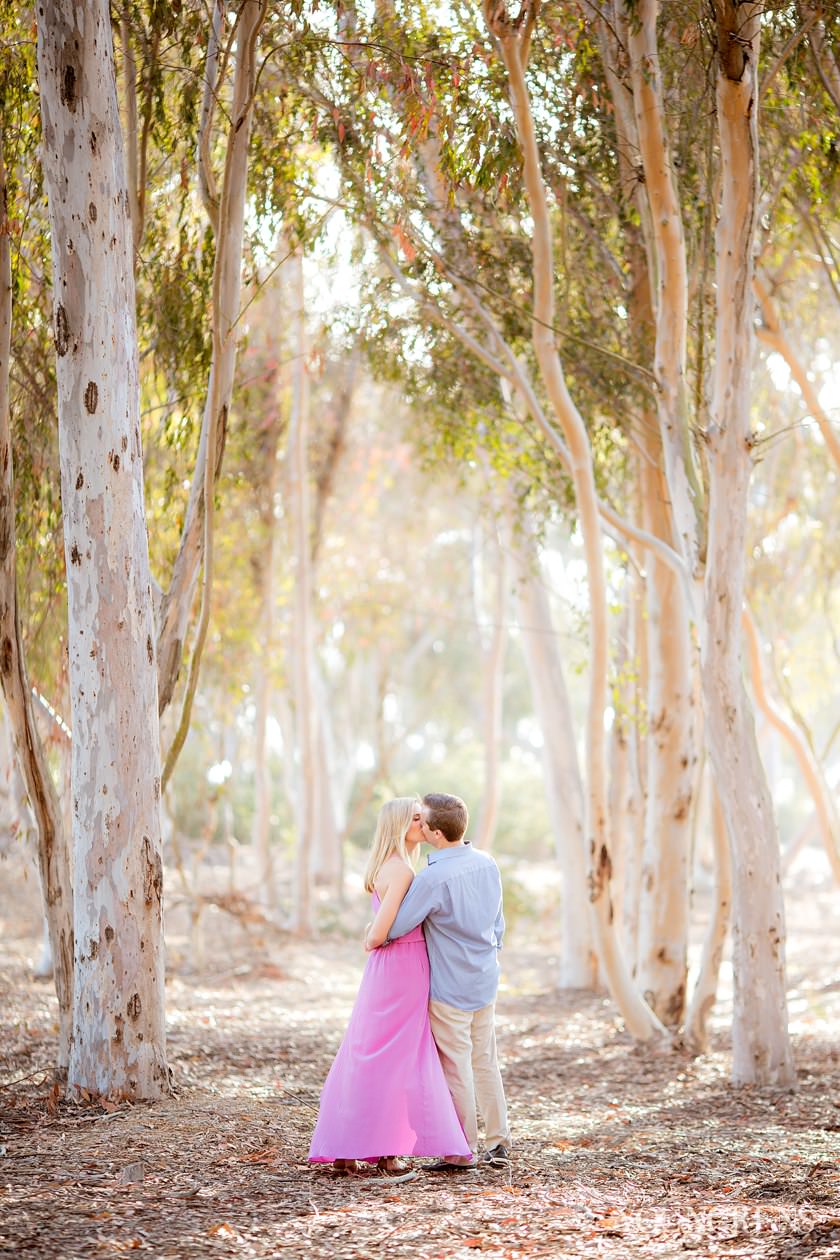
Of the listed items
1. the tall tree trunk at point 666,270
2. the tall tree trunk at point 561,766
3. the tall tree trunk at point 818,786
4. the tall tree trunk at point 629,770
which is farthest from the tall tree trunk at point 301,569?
the tall tree trunk at point 666,270

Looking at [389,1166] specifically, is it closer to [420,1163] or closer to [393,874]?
[420,1163]

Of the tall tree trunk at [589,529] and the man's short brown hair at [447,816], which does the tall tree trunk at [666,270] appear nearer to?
the tall tree trunk at [589,529]

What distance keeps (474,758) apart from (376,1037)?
26.2 m

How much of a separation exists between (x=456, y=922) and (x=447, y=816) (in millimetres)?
407

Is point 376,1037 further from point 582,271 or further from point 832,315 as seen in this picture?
point 832,315

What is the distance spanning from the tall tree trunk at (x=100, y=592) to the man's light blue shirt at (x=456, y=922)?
5.32 feet

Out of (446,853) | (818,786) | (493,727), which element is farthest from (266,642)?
(446,853)

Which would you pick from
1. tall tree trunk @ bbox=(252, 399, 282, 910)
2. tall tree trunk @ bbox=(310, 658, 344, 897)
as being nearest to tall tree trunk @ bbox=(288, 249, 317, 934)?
tall tree trunk @ bbox=(252, 399, 282, 910)

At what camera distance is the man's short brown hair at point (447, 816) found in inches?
194

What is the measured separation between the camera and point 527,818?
29.1 m

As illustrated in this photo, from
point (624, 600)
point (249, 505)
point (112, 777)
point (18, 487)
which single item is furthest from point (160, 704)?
point (249, 505)

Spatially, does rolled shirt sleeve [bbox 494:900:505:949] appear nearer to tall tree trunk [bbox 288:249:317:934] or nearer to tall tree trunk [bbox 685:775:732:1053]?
tall tree trunk [bbox 685:775:732:1053]

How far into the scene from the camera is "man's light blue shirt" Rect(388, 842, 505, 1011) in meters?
4.85

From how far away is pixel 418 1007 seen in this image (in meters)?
4.86
